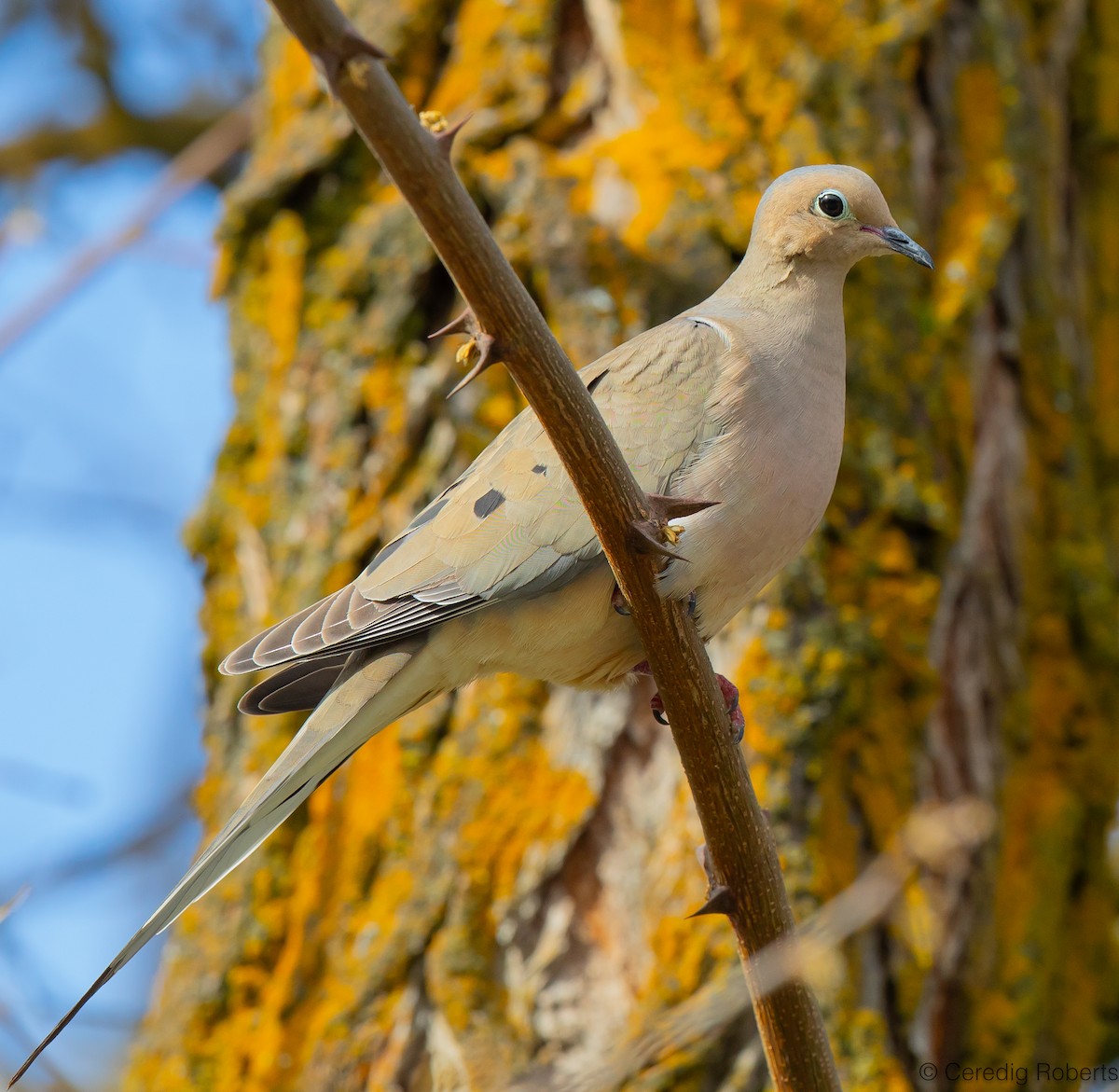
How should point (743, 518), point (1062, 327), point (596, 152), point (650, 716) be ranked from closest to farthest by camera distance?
point (743, 518) < point (650, 716) < point (596, 152) < point (1062, 327)

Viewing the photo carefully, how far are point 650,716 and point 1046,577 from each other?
44.6 inches

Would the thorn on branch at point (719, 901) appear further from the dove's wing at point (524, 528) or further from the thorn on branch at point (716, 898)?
the dove's wing at point (524, 528)

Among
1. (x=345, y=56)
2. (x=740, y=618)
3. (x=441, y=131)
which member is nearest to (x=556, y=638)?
(x=740, y=618)

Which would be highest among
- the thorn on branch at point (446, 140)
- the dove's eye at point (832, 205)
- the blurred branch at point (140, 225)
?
the blurred branch at point (140, 225)

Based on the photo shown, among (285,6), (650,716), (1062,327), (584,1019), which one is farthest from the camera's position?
(1062,327)

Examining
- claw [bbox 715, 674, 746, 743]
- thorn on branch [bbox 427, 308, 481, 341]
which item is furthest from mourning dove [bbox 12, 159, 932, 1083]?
thorn on branch [bbox 427, 308, 481, 341]

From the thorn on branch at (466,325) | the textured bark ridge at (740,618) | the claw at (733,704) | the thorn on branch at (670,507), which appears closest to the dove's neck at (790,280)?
the textured bark ridge at (740,618)

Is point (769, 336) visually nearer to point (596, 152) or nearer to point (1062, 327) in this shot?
point (596, 152)

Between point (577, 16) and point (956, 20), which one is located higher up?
point (577, 16)

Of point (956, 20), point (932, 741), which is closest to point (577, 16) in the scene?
point (956, 20)

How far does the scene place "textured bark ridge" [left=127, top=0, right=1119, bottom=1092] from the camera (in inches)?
116

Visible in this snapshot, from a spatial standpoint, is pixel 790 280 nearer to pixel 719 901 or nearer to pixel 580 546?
pixel 580 546

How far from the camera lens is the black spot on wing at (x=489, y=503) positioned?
2.60 metres

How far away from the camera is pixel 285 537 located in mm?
3406
